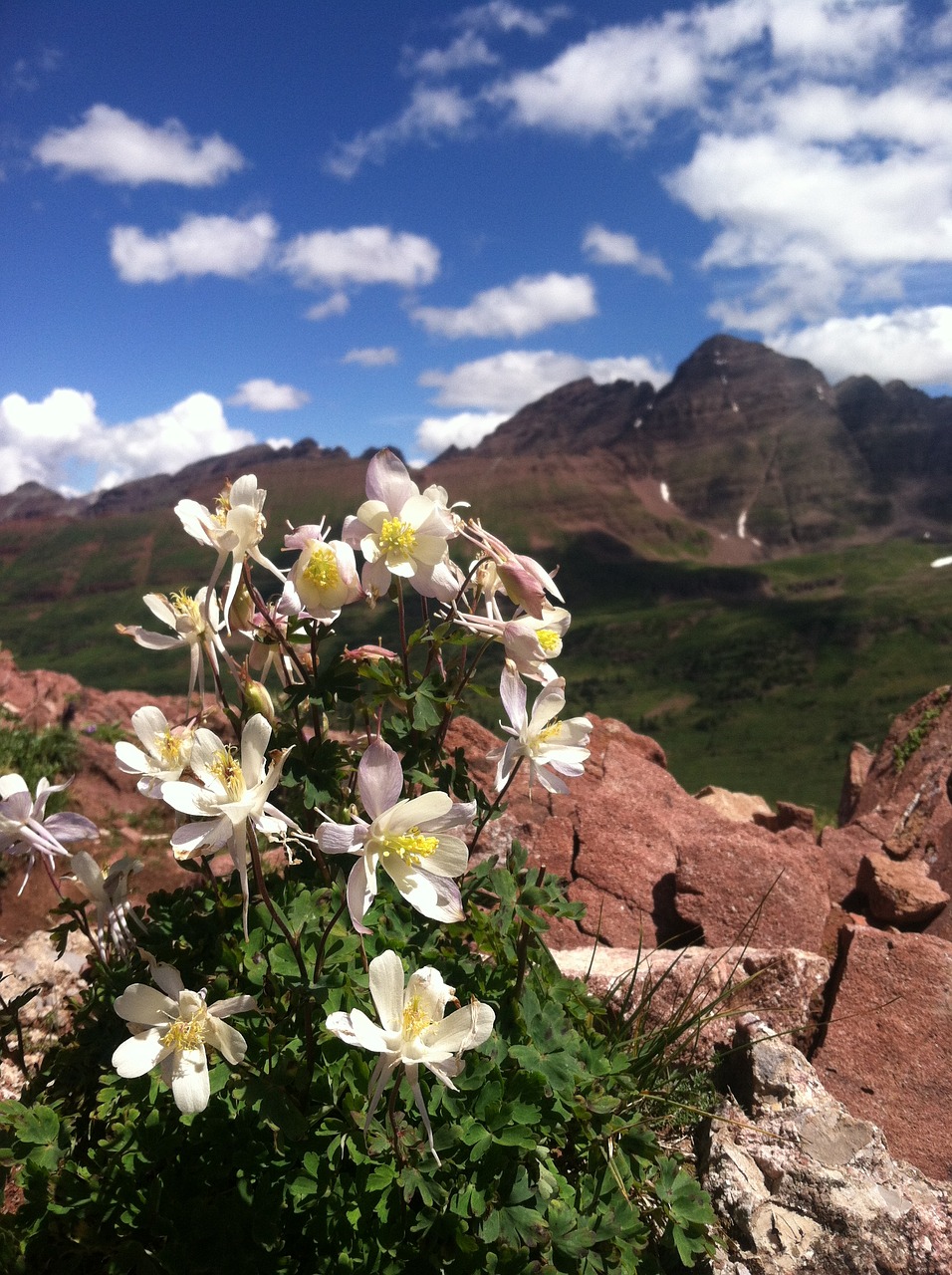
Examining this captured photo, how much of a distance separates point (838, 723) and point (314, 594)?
131m

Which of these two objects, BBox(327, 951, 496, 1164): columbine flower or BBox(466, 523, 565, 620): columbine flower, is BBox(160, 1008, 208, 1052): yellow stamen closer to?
BBox(327, 951, 496, 1164): columbine flower

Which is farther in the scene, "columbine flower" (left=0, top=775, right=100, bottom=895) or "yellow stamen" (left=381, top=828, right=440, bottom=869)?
"columbine flower" (left=0, top=775, right=100, bottom=895)

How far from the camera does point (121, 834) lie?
9.79 metres

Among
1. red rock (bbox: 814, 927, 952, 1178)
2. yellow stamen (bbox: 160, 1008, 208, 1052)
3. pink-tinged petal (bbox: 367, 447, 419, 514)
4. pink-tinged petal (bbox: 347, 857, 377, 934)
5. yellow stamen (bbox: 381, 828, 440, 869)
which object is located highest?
pink-tinged petal (bbox: 367, 447, 419, 514)

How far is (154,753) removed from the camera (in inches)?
101

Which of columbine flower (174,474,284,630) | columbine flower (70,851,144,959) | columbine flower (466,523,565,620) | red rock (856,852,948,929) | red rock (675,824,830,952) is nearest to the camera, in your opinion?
columbine flower (174,474,284,630)

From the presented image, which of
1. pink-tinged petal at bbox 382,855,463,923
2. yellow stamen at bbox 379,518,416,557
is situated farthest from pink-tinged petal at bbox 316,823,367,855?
yellow stamen at bbox 379,518,416,557

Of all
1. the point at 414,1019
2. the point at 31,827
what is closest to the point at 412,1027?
the point at 414,1019

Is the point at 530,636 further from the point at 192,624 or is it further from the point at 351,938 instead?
the point at 351,938

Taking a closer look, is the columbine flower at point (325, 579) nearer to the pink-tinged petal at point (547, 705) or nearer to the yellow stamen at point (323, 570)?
the yellow stamen at point (323, 570)

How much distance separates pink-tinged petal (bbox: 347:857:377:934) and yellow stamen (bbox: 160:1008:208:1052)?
566mm

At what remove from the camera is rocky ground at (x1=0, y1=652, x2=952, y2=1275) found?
346 cm

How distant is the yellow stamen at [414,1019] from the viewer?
2195 mm

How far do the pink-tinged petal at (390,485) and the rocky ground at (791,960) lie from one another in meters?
1.10
